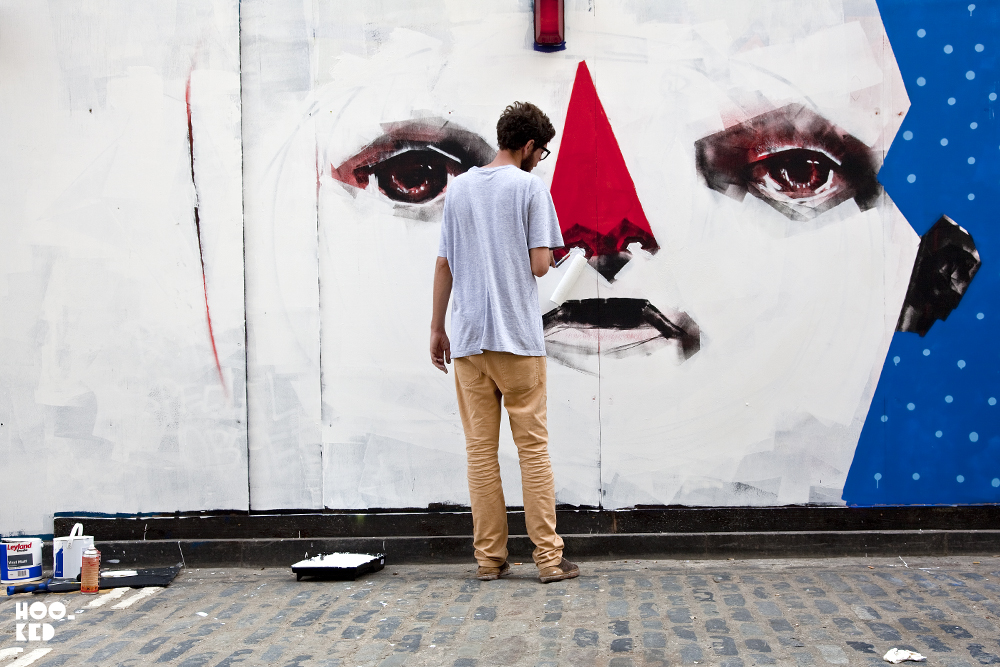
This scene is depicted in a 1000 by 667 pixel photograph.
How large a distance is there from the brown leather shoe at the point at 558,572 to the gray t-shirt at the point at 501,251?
929 mm

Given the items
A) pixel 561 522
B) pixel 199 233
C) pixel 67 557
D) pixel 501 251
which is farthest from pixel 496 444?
pixel 67 557

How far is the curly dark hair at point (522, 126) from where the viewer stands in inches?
150

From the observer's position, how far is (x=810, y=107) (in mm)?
4375

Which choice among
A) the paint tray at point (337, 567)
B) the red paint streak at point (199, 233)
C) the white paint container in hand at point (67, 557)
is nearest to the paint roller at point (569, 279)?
the paint tray at point (337, 567)

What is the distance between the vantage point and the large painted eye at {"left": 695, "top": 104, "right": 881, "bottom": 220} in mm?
4379

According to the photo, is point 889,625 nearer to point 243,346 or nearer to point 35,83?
point 243,346

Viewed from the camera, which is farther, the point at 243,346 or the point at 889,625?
the point at 243,346

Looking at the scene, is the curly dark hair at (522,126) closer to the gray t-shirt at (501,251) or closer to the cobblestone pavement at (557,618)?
the gray t-shirt at (501,251)

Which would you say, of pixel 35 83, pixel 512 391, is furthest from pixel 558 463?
pixel 35 83

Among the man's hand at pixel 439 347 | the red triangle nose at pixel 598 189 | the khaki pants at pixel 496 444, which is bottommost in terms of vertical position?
the khaki pants at pixel 496 444

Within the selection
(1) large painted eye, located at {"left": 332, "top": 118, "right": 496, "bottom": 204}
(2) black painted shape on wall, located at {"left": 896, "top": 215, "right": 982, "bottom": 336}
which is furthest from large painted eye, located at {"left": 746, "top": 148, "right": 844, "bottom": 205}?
(1) large painted eye, located at {"left": 332, "top": 118, "right": 496, "bottom": 204}

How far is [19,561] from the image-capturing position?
4.11 meters

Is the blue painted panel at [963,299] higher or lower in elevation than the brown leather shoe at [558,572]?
higher

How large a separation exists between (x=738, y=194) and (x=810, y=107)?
0.54m
